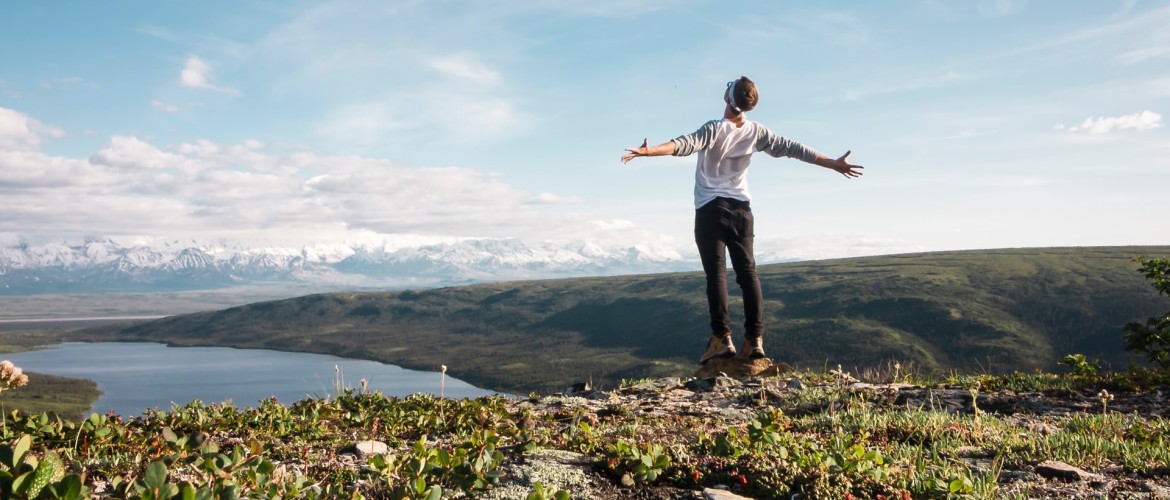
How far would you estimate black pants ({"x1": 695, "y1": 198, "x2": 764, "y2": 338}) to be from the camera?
10461mm

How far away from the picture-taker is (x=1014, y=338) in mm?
193500

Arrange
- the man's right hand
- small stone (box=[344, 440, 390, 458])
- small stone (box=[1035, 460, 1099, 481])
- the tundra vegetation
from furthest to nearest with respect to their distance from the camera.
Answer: the man's right hand < small stone (box=[344, 440, 390, 458]) < small stone (box=[1035, 460, 1099, 481]) < the tundra vegetation

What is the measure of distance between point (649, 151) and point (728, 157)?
7.73ft

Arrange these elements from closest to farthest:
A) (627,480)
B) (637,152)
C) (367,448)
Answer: (627,480) < (367,448) < (637,152)

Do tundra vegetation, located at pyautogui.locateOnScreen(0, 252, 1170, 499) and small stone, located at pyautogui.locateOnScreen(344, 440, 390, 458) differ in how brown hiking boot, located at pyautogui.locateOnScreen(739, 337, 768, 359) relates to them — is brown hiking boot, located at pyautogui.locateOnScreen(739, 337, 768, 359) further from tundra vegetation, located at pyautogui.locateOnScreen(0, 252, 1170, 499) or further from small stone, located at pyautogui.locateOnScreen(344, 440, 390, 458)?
small stone, located at pyautogui.locateOnScreen(344, 440, 390, 458)

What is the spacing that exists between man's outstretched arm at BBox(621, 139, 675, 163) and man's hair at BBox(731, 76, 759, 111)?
1.89 m

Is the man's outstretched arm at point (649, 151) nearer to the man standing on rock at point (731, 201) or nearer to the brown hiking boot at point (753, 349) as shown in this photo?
the man standing on rock at point (731, 201)

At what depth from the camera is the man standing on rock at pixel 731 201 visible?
10477 millimetres

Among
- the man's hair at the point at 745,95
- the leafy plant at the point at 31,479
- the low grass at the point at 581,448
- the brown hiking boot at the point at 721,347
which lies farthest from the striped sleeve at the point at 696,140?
the leafy plant at the point at 31,479

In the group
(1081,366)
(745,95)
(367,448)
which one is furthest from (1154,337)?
(367,448)

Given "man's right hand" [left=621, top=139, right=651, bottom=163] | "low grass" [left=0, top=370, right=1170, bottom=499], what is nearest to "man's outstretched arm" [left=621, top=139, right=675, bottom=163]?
"man's right hand" [left=621, top=139, right=651, bottom=163]

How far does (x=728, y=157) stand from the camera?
34.9 ft

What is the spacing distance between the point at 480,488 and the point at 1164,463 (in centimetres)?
435

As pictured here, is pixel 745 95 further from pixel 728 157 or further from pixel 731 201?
pixel 731 201
